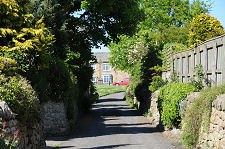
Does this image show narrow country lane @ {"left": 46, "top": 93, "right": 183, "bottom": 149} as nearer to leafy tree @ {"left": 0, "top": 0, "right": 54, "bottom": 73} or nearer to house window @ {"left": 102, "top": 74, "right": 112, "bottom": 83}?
leafy tree @ {"left": 0, "top": 0, "right": 54, "bottom": 73}

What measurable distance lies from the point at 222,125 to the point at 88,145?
5.57m

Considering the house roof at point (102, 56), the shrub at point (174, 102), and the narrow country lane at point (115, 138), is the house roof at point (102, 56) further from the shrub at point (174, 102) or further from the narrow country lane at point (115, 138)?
the shrub at point (174, 102)

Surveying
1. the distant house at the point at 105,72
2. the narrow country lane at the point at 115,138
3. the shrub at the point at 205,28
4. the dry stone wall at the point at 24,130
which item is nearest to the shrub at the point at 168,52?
the shrub at the point at 205,28

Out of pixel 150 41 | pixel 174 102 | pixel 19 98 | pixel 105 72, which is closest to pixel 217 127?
pixel 174 102

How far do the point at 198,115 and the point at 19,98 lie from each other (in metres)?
5.62

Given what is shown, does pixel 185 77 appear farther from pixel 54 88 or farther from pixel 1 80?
pixel 1 80

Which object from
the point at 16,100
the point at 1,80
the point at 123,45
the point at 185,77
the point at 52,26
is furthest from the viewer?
the point at 123,45

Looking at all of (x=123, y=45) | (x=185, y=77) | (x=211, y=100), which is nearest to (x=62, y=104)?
(x=185, y=77)

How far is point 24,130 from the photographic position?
9.24 meters

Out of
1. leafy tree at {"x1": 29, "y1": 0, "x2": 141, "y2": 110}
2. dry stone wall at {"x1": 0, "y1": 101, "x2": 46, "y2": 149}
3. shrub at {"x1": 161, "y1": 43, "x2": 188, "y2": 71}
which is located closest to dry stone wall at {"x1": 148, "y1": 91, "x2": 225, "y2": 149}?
dry stone wall at {"x1": 0, "y1": 101, "x2": 46, "y2": 149}

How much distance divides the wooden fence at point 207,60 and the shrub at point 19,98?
19.7 ft

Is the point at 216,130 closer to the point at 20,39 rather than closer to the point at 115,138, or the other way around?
the point at 115,138

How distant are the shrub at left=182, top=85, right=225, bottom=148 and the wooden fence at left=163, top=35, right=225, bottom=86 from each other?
84 cm

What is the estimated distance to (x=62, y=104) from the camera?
17000 millimetres
